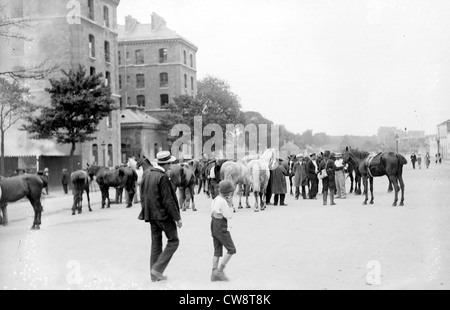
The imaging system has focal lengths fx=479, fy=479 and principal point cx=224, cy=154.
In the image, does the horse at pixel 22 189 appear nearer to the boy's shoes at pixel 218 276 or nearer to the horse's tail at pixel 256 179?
the horse's tail at pixel 256 179

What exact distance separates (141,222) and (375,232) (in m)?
6.55

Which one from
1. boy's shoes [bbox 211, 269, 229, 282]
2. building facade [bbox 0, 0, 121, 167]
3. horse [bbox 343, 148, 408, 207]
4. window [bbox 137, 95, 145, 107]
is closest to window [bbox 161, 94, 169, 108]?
window [bbox 137, 95, 145, 107]

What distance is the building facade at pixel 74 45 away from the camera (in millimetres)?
31078

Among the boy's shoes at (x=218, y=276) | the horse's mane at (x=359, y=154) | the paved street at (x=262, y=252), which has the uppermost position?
the horse's mane at (x=359, y=154)

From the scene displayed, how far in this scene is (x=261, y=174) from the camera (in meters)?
16.9

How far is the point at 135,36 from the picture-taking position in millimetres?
43719

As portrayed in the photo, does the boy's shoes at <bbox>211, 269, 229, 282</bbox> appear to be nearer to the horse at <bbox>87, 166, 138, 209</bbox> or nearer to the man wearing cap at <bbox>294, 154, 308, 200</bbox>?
the horse at <bbox>87, 166, 138, 209</bbox>

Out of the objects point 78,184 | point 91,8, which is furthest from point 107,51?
point 78,184

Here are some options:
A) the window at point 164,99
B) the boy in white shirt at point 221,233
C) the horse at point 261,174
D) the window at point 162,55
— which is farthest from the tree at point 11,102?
the window at point 164,99

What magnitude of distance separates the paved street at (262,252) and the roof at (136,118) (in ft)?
114

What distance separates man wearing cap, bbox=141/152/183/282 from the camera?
277 inches

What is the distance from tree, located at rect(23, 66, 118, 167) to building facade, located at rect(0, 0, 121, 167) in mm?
1933

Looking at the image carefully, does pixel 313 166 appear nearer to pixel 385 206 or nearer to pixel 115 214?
pixel 385 206
